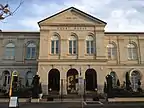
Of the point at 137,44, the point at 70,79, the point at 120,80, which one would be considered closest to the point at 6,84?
the point at 70,79

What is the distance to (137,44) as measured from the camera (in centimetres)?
3884

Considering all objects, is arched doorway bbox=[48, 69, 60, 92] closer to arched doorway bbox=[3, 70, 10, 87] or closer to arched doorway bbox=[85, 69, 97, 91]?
arched doorway bbox=[85, 69, 97, 91]

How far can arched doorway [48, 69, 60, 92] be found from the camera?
3534cm

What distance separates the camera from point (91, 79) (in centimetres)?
3619

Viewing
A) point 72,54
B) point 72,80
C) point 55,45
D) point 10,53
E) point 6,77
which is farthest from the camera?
point 10,53

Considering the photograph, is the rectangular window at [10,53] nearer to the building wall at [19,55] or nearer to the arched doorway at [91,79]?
the building wall at [19,55]

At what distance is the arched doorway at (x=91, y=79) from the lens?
34.8 metres

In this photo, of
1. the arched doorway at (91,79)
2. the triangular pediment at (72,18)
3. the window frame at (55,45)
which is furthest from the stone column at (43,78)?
the triangular pediment at (72,18)

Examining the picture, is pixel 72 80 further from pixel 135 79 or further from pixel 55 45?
pixel 135 79

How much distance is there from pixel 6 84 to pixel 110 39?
67.2 ft

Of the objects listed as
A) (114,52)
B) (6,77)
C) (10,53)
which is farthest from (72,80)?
(10,53)

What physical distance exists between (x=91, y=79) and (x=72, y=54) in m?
5.79

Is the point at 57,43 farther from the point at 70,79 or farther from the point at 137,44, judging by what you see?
the point at 137,44

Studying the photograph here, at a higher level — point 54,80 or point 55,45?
point 55,45
